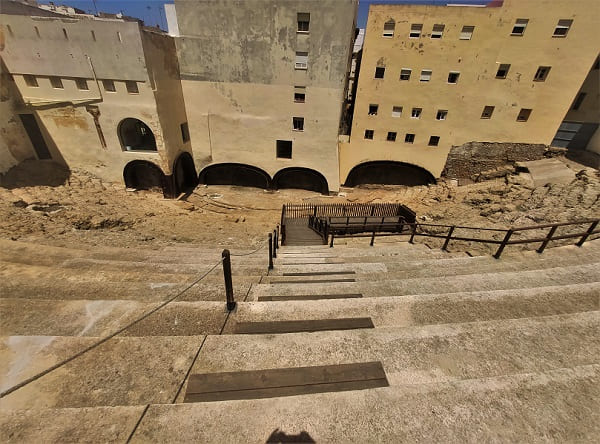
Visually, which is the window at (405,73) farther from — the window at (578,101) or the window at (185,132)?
the window at (185,132)

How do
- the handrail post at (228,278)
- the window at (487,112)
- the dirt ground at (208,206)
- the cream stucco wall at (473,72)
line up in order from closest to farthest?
the handrail post at (228,278), the dirt ground at (208,206), the cream stucco wall at (473,72), the window at (487,112)

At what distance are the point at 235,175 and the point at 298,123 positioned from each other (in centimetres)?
656

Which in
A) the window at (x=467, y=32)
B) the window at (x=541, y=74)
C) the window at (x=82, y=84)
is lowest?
the window at (x=82, y=84)

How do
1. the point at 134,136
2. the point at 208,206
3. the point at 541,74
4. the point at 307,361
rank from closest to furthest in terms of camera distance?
the point at 307,361 < the point at 541,74 < the point at 208,206 < the point at 134,136

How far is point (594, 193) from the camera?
1206 centimetres

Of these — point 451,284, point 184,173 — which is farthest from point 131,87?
point 451,284

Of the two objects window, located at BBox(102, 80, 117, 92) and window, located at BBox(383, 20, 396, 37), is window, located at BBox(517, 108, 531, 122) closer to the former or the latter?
window, located at BBox(383, 20, 396, 37)

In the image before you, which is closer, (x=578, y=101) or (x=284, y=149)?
(x=284, y=149)

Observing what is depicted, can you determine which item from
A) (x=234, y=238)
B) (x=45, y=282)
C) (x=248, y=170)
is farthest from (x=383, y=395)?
(x=248, y=170)

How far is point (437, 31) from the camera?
15.4 metres

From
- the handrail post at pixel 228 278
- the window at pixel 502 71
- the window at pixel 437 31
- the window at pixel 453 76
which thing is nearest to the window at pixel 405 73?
the window at pixel 437 31

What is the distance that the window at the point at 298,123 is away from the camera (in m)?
17.5

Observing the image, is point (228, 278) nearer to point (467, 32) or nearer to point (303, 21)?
point (303, 21)

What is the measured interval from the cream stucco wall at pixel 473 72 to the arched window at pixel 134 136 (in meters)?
15.7
